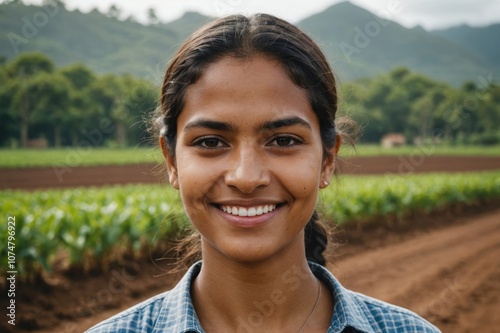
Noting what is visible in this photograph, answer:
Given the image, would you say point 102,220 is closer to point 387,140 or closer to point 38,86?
point 38,86

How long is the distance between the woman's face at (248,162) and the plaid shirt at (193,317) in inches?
8.8

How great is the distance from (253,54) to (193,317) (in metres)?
0.83

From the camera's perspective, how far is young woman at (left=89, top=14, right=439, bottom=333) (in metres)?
1.41

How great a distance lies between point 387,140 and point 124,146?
34226 millimetres

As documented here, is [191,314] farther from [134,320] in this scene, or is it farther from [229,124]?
[229,124]

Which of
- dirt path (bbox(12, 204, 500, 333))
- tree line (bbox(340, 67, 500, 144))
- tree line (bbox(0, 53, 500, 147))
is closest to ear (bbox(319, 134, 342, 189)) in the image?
dirt path (bbox(12, 204, 500, 333))

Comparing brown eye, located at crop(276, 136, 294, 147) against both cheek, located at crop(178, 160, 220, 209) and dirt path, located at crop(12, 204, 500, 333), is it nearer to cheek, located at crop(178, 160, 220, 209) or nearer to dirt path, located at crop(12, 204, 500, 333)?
cheek, located at crop(178, 160, 220, 209)

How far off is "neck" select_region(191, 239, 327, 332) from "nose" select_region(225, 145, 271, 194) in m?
0.28

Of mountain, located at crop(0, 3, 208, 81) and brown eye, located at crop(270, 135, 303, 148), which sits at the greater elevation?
brown eye, located at crop(270, 135, 303, 148)

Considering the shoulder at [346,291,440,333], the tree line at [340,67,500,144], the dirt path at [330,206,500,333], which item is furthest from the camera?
the tree line at [340,67,500,144]

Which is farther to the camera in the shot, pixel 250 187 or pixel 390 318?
pixel 390 318

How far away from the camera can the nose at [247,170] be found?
4.48ft

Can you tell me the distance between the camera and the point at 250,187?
1.37 meters

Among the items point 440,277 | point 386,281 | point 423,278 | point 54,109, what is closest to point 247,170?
point 386,281
